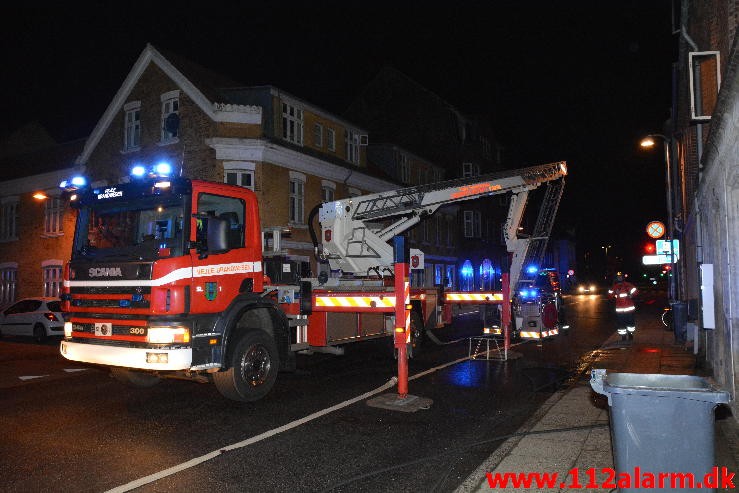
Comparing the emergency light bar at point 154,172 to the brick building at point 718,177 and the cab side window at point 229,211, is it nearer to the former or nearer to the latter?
the cab side window at point 229,211

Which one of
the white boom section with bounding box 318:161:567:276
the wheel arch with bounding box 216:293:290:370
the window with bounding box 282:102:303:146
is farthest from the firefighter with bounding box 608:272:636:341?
the window with bounding box 282:102:303:146

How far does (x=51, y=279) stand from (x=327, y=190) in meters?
12.5

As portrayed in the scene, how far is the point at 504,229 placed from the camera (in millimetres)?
12930

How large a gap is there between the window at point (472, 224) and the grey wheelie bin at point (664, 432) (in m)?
33.3

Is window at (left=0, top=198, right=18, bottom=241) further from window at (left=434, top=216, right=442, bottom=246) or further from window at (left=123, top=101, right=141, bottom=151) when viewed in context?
window at (left=434, top=216, right=442, bottom=246)

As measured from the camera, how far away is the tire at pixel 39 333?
16.1 metres

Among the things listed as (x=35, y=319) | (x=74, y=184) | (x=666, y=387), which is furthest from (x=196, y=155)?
(x=666, y=387)

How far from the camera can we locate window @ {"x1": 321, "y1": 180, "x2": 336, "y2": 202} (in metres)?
22.6

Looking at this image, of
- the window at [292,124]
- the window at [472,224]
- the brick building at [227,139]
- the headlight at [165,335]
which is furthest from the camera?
the window at [472,224]

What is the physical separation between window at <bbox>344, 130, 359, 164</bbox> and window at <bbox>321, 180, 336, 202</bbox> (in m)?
2.48

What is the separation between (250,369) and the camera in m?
7.61

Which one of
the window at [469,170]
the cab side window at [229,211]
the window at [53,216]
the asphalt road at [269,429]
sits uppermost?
the window at [469,170]

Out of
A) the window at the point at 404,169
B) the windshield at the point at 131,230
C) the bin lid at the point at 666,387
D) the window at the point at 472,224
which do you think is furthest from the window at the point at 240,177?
the window at the point at 472,224

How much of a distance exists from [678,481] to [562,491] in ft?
3.48
